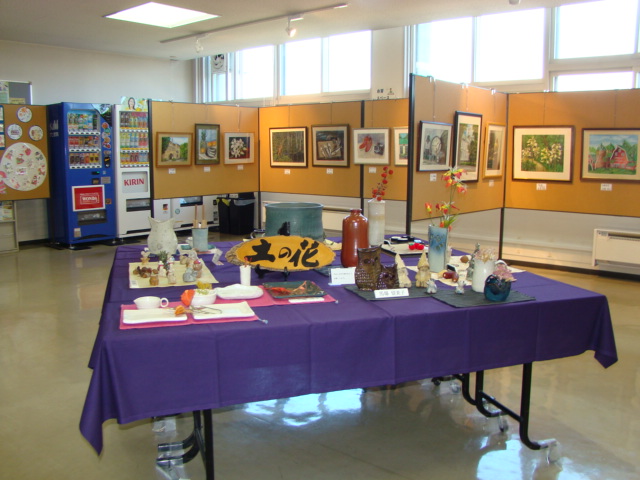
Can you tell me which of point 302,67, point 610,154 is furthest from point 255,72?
point 610,154

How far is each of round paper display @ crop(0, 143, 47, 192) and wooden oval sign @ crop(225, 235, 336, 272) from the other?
6.64 meters

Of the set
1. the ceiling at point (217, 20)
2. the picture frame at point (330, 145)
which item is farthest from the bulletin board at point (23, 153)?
the picture frame at point (330, 145)

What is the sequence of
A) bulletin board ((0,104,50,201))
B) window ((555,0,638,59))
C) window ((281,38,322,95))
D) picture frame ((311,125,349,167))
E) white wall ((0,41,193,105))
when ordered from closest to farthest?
window ((555,0,638,59)) → picture frame ((311,125,349,167)) → bulletin board ((0,104,50,201)) → white wall ((0,41,193,105)) → window ((281,38,322,95))

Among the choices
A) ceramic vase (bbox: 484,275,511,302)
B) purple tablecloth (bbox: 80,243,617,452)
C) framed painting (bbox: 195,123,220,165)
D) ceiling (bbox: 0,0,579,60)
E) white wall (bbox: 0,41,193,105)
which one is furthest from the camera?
white wall (bbox: 0,41,193,105)

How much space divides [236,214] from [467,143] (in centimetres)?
509

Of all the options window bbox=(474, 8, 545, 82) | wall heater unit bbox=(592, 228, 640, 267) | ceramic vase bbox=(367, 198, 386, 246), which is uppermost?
window bbox=(474, 8, 545, 82)

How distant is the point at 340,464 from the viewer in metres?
2.83

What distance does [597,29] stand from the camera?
7.25 meters

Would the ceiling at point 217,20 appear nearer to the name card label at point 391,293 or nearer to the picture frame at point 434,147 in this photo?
the picture frame at point 434,147

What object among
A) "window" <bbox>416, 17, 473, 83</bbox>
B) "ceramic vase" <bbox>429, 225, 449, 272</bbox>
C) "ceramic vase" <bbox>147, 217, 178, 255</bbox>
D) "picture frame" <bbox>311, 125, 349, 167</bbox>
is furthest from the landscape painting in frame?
"ceramic vase" <bbox>147, 217, 178, 255</bbox>

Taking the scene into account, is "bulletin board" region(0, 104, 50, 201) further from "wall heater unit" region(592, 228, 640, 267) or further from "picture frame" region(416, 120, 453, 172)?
"wall heater unit" region(592, 228, 640, 267)

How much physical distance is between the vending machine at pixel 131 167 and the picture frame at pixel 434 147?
5.09 metres

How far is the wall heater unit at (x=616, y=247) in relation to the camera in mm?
6570

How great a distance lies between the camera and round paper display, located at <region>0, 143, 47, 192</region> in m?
8.20
